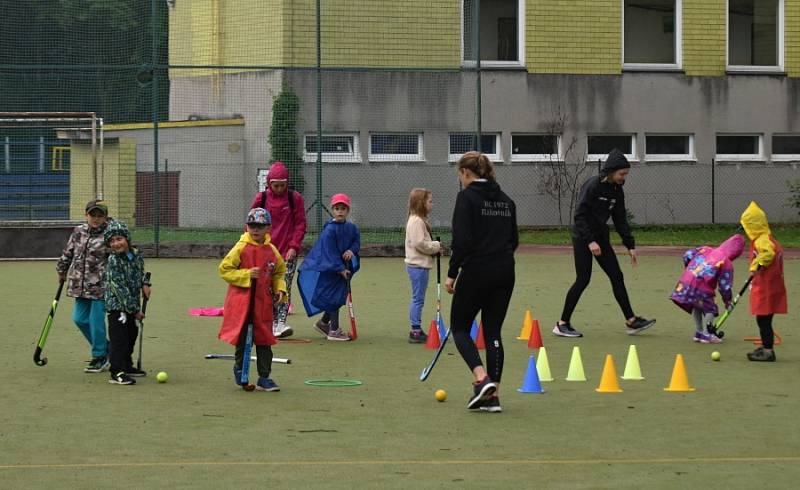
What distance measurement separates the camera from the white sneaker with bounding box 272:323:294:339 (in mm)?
14023

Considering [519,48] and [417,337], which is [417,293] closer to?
[417,337]

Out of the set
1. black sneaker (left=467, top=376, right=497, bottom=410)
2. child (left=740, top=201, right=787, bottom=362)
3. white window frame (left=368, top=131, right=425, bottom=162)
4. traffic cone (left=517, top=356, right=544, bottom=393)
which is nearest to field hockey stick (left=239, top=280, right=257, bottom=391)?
black sneaker (left=467, top=376, right=497, bottom=410)

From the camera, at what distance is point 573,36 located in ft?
112

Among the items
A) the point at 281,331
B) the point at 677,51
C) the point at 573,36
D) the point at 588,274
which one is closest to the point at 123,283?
the point at 281,331

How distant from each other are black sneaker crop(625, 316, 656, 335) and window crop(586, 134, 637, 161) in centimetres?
2039

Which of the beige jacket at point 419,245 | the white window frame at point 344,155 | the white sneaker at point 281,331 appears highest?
the white window frame at point 344,155

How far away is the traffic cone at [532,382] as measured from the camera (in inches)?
415

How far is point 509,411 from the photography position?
9.74m

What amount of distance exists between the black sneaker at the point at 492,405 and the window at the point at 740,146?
27193mm

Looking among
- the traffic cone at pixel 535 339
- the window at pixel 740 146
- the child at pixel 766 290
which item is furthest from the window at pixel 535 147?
the child at pixel 766 290

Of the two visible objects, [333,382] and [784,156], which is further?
[784,156]

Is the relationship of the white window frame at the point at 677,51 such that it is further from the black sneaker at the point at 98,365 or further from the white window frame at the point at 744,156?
the black sneaker at the point at 98,365

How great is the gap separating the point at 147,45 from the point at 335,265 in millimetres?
14730

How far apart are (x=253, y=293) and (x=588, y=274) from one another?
4750 millimetres
